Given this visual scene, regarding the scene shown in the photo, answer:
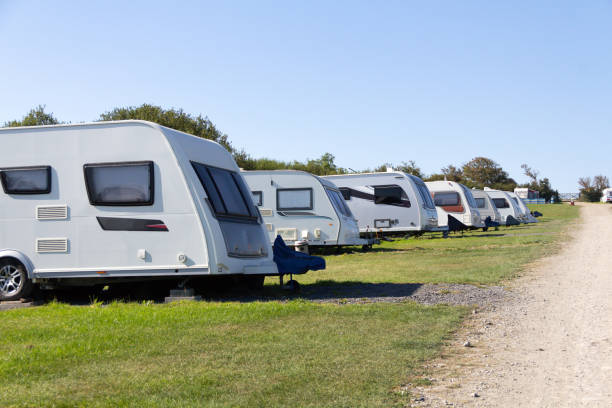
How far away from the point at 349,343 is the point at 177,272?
4149 millimetres

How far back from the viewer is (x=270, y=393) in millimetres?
4828

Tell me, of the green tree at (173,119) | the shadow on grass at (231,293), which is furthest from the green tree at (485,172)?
the shadow on grass at (231,293)

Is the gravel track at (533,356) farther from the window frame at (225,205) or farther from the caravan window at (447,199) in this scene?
the caravan window at (447,199)

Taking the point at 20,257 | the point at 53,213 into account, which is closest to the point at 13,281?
the point at 20,257

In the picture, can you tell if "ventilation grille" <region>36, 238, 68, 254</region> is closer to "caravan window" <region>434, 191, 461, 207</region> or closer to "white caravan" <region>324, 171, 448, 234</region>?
"white caravan" <region>324, 171, 448, 234</region>

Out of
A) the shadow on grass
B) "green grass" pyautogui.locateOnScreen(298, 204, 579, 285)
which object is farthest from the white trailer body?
the shadow on grass

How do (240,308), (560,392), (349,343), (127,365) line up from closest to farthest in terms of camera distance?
(560,392) < (127,365) < (349,343) < (240,308)

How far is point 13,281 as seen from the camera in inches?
413

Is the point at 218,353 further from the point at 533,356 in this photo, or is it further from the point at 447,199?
the point at 447,199

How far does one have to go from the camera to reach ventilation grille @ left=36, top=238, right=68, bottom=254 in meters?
10.3

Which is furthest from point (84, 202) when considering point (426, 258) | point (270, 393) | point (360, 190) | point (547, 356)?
point (360, 190)

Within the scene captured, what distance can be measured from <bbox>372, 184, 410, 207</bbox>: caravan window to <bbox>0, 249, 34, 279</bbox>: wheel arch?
54.8ft

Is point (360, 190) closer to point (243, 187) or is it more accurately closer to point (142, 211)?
point (243, 187)

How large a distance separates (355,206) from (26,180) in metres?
16.4
